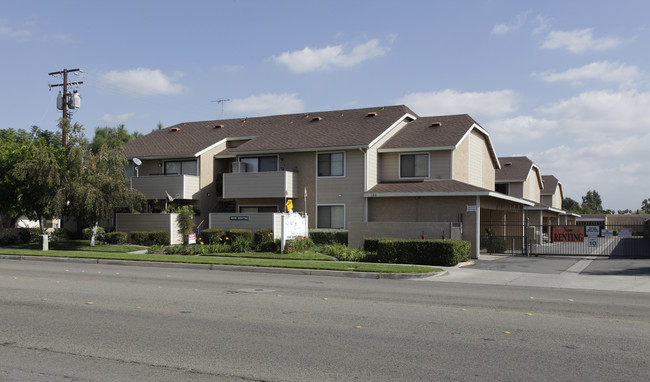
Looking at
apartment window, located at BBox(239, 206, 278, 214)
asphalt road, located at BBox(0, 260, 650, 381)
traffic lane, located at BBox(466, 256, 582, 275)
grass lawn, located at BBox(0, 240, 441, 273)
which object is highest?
apartment window, located at BBox(239, 206, 278, 214)

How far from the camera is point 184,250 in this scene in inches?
1018

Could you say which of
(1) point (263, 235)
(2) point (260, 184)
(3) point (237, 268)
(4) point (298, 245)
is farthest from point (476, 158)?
(3) point (237, 268)

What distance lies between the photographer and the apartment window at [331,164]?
98.5ft

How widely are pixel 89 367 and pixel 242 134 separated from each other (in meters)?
29.5

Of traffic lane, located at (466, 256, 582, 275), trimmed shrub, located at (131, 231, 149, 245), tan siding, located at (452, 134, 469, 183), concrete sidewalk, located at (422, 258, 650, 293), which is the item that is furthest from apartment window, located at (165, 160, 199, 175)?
concrete sidewalk, located at (422, 258, 650, 293)

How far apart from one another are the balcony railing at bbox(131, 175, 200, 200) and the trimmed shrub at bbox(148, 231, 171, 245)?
229cm

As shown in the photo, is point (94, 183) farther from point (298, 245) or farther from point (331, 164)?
point (331, 164)

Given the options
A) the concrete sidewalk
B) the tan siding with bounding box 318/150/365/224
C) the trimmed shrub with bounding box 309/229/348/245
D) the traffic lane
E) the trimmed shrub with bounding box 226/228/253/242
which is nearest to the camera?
the concrete sidewalk

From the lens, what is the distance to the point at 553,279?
17.6 metres

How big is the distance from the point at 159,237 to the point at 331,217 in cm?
888

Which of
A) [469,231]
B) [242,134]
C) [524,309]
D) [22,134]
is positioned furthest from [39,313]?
[22,134]

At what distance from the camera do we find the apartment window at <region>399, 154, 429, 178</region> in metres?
30.0

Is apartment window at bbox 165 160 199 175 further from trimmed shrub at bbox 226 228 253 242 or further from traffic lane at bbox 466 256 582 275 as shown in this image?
traffic lane at bbox 466 256 582 275

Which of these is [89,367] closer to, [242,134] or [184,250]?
[184,250]
